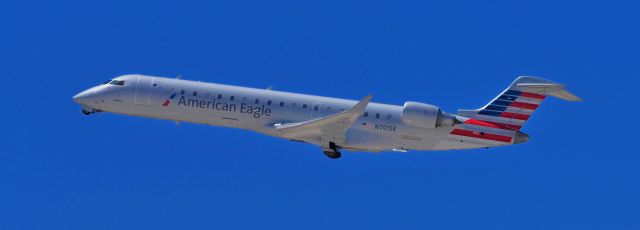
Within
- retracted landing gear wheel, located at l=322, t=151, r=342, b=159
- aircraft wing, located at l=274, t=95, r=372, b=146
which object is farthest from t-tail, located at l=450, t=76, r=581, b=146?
retracted landing gear wheel, located at l=322, t=151, r=342, b=159

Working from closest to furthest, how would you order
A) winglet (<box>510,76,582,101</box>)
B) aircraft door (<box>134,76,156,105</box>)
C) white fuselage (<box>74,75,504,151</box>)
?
winglet (<box>510,76,582,101</box>), white fuselage (<box>74,75,504,151</box>), aircraft door (<box>134,76,156,105</box>)

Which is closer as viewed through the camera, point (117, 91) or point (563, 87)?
point (563, 87)

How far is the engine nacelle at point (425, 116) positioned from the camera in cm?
5631

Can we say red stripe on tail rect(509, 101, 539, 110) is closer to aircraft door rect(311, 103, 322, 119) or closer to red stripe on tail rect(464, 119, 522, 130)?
red stripe on tail rect(464, 119, 522, 130)

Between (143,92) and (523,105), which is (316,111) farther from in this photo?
(523,105)

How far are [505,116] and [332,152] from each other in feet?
24.6

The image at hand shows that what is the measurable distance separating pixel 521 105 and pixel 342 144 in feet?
25.6

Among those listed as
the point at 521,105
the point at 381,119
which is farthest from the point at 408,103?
the point at 521,105

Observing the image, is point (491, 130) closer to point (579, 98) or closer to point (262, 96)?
point (579, 98)

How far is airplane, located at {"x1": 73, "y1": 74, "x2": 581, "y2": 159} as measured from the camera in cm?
5684

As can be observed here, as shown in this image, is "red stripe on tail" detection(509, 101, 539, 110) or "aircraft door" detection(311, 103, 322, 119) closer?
"aircraft door" detection(311, 103, 322, 119)

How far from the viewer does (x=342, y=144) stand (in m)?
57.7

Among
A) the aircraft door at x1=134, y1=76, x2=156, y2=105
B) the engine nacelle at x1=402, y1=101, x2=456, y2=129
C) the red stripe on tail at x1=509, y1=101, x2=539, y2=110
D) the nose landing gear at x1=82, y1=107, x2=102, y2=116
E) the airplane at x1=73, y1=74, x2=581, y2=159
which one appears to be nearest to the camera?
the engine nacelle at x1=402, y1=101, x2=456, y2=129

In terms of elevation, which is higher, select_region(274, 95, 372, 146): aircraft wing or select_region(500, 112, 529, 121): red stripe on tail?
select_region(500, 112, 529, 121): red stripe on tail
